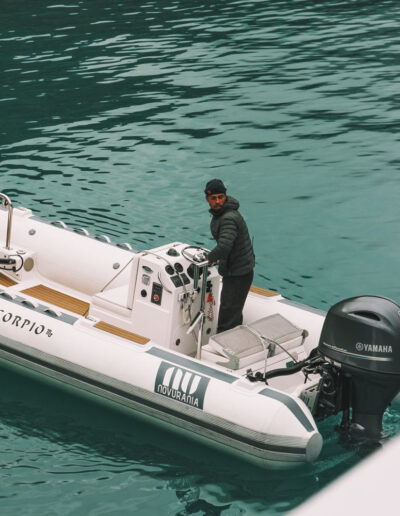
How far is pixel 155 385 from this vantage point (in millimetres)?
5301

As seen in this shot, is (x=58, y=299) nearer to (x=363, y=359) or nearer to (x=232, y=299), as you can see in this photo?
(x=232, y=299)

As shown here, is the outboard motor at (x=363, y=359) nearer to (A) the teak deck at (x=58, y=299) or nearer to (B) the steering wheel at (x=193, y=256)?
(B) the steering wheel at (x=193, y=256)

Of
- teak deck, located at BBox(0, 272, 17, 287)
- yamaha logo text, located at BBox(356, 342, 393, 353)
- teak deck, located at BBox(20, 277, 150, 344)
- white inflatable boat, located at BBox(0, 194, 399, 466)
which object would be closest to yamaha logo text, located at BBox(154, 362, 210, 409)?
white inflatable boat, located at BBox(0, 194, 399, 466)

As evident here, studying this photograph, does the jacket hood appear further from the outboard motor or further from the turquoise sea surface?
the turquoise sea surface

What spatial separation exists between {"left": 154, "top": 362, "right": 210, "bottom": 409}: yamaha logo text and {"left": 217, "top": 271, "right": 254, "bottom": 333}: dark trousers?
28.3 inches

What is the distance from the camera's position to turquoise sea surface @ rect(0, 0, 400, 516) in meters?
5.07

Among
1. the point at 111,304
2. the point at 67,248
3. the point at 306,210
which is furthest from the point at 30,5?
the point at 111,304

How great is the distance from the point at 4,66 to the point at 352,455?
11.9m

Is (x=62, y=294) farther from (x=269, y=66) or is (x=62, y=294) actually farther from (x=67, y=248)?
(x=269, y=66)

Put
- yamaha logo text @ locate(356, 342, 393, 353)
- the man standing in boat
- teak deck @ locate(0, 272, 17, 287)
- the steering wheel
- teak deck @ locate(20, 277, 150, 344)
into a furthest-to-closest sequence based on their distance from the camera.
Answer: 1. teak deck @ locate(0, 272, 17, 287)
2. teak deck @ locate(20, 277, 150, 344)
3. the steering wheel
4. the man standing in boat
5. yamaha logo text @ locate(356, 342, 393, 353)

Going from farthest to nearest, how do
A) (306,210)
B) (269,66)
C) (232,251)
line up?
(269,66) → (306,210) → (232,251)

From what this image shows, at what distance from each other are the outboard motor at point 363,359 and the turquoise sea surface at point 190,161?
0.34 meters

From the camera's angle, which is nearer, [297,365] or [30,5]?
[297,365]

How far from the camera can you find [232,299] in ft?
18.9
